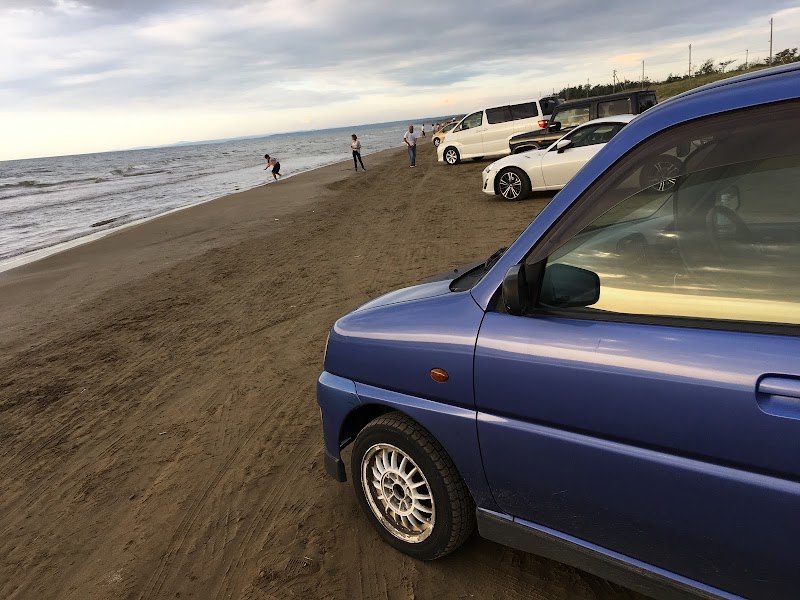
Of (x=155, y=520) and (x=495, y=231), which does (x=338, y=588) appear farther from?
(x=495, y=231)

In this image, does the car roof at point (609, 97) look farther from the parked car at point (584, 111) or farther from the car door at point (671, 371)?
the car door at point (671, 371)

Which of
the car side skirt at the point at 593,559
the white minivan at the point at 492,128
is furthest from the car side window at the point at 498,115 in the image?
the car side skirt at the point at 593,559

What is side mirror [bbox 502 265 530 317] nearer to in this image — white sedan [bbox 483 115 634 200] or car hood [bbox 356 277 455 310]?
car hood [bbox 356 277 455 310]

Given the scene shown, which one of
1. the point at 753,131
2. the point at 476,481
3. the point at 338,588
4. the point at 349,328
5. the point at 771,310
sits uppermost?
the point at 753,131

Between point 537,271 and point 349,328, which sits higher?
point 537,271

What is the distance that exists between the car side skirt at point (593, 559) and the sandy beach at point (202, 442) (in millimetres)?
393

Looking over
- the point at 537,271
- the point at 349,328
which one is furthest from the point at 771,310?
the point at 349,328

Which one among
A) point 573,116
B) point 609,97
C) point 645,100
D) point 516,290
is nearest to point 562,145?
point 609,97

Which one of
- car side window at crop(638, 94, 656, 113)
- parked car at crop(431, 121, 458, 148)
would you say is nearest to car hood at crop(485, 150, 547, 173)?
car side window at crop(638, 94, 656, 113)

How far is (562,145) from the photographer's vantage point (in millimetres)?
11891

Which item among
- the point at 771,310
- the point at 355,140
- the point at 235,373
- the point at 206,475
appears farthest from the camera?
the point at 355,140

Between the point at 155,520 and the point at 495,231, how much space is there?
24.8 ft

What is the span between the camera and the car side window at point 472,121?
22656mm

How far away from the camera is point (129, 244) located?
13578mm
